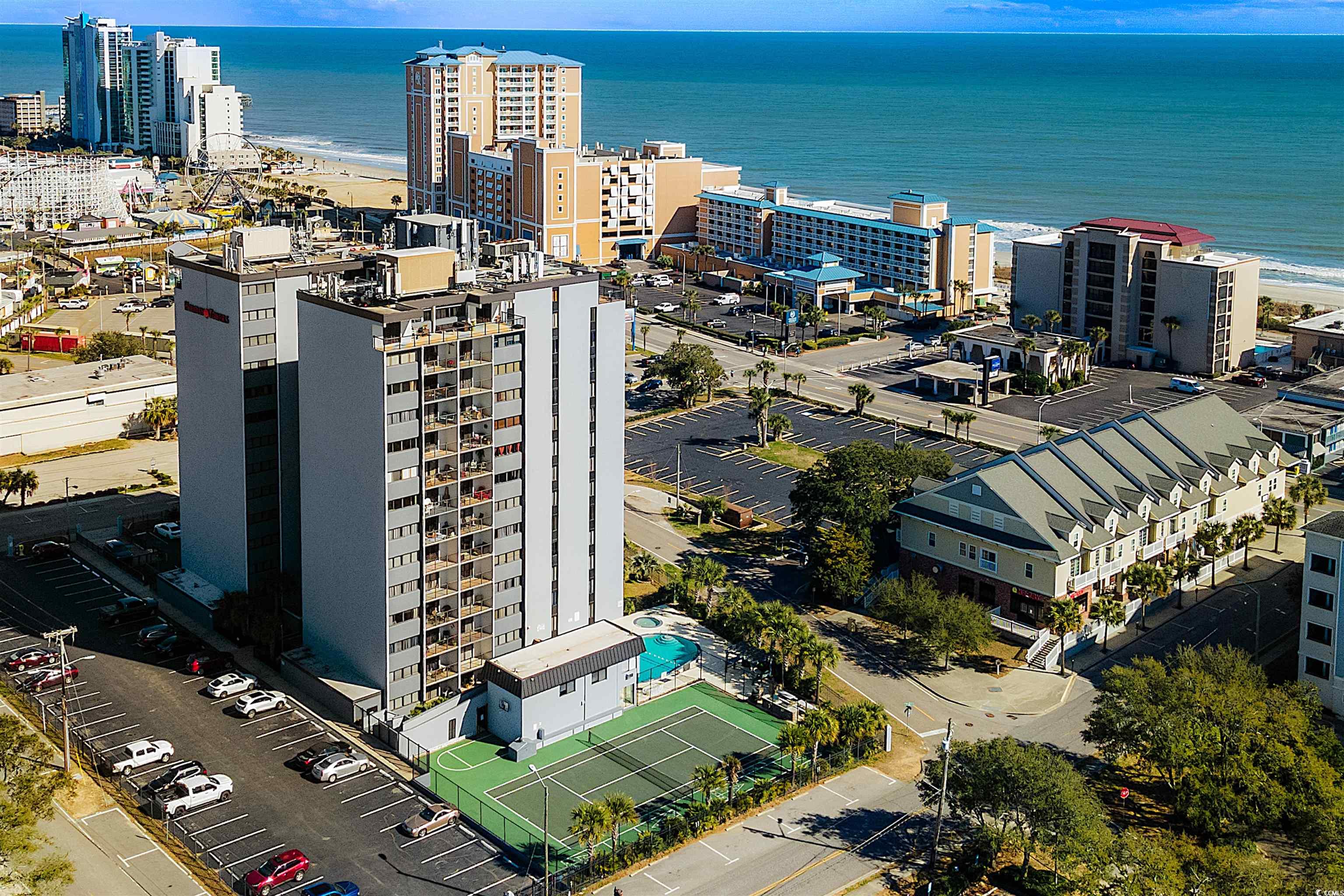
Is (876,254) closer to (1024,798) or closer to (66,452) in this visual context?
(66,452)

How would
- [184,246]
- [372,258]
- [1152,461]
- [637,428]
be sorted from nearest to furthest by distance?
[372,258]
[184,246]
[1152,461]
[637,428]

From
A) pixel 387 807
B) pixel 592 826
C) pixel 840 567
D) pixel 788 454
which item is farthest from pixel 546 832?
pixel 788 454

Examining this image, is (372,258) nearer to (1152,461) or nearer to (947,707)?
(947,707)

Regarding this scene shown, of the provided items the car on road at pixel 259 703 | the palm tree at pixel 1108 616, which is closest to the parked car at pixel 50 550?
the car on road at pixel 259 703

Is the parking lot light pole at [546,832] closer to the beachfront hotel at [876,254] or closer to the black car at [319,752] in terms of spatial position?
the black car at [319,752]

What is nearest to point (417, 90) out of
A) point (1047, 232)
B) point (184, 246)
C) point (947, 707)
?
point (1047, 232)

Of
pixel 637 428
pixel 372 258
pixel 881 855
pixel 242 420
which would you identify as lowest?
pixel 881 855

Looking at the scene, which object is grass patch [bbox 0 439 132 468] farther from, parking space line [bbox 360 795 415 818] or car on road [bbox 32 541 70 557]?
parking space line [bbox 360 795 415 818]

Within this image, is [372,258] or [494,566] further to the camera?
[372,258]
